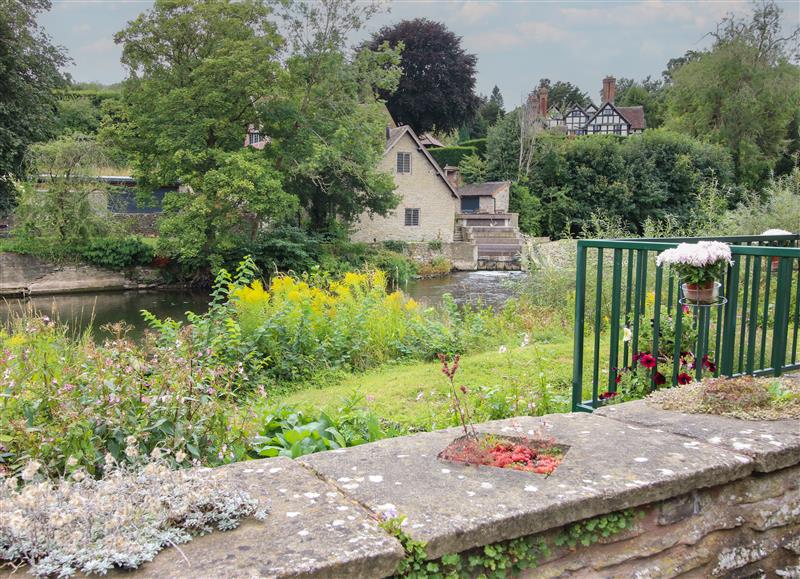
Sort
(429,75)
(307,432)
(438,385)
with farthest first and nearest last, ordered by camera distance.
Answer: (429,75), (438,385), (307,432)

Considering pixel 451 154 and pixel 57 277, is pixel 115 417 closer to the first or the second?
pixel 57 277

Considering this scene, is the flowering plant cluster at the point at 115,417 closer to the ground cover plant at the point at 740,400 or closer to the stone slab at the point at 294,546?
the stone slab at the point at 294,546

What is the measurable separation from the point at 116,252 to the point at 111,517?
27.4m

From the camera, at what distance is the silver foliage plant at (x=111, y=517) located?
1.77 meters

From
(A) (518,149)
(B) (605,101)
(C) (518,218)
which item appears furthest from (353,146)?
(B) (605,101)

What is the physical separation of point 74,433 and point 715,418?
2809 millimetres

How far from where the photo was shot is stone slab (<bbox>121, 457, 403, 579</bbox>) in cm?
180

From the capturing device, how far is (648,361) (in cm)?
436

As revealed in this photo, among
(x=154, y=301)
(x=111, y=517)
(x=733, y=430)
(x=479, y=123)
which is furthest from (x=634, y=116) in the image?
A: (x=111, y=517)

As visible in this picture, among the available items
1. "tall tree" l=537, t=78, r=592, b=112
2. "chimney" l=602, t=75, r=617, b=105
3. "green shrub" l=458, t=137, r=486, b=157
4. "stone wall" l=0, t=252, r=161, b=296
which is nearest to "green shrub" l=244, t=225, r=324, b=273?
"stone wall" l=0, t=252, r=161, b=296

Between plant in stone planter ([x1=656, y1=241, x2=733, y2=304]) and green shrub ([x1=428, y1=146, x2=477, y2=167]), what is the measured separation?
42.6 metres

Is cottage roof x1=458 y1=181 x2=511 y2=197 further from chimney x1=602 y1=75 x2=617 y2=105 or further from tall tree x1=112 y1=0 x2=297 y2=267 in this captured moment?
chimney x1=602 y1=75 x2=617 y2=105

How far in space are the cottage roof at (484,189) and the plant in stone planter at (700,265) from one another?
119 feet

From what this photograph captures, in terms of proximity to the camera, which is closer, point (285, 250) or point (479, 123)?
point (285, 250)
